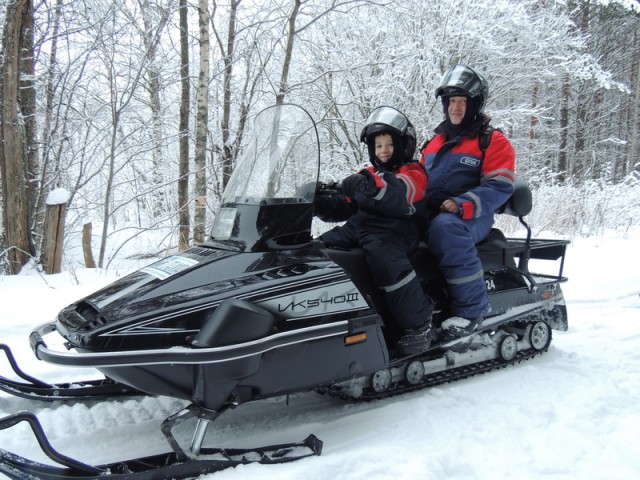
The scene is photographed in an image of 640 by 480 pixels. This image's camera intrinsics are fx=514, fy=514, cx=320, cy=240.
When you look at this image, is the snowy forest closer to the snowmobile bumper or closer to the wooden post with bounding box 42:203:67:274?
the wooden post with bounding box 42:203:67:274

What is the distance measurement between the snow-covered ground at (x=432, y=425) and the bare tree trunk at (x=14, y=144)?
3.31 metres

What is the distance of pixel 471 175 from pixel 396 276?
989 mm

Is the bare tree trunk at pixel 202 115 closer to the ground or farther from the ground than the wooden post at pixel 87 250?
farther from the ground

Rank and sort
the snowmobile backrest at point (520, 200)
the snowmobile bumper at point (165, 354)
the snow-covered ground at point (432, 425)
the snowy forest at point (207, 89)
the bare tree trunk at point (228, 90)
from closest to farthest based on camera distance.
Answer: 1. the snowmobile bumper at point (165, 354)
2. the snow-covered ground at point (432, 425)
3. the snowmobile backrest at point (520, 200)
4. the snowy forest at point (207, 89)
5. the bare tree trunk at point (228, 90)

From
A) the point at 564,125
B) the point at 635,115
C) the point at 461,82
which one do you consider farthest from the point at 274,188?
the point at 635,115

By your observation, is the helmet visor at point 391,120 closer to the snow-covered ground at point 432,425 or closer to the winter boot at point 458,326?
the winter boot at point 458,326

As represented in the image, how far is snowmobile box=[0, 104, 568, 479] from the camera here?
83.5 inches

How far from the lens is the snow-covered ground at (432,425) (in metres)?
2.24

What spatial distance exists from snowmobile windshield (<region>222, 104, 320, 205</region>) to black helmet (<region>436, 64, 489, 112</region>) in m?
1.00

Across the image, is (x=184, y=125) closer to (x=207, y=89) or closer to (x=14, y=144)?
(x=207, y=89)

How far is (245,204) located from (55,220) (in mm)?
4578

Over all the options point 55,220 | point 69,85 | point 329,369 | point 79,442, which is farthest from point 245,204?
point 69,85

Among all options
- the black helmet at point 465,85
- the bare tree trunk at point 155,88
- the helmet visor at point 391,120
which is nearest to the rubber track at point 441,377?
the helmet visor at point 391,120

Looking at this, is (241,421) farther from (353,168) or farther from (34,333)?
(353,168)
